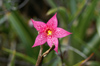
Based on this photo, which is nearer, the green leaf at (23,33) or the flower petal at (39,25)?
the flower petal at (39,25)

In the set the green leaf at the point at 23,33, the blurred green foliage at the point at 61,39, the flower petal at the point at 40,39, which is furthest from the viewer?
the green leaf at the point at 23,33

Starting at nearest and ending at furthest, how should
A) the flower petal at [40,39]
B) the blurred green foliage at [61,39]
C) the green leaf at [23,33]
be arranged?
1. the flower petal at [40,39]
2. the blurred green foliage at [61,39]
3. the green leaf at [23,33]

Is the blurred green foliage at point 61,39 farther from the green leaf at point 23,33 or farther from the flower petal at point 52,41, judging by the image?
the flower petal at point 52,41

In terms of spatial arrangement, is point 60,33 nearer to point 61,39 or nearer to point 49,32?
point 49,32

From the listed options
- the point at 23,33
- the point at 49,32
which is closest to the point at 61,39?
the point at 23,33

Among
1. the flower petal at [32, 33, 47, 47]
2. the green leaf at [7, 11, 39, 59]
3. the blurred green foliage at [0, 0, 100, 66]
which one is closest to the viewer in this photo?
the flower petal at [32, 33, 47, 47]

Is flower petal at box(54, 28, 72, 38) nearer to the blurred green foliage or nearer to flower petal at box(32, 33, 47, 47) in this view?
flower petal at box(32, 33, 47, 47)

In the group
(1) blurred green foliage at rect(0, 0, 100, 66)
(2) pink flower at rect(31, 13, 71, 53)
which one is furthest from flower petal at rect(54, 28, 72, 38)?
(1) blurred green foliage at rect(0, 0, 100, 66)

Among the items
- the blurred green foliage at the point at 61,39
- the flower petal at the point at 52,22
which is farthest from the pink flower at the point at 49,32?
the blurred green foliage at the point at 61,39

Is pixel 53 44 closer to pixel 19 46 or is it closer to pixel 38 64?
pixel 38 64
